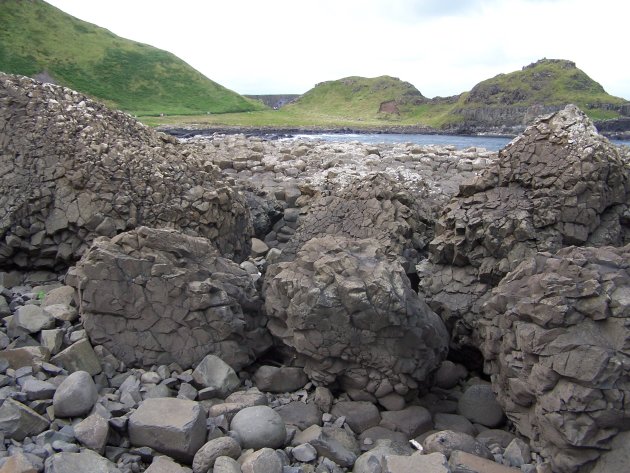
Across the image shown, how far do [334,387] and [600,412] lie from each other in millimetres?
2847

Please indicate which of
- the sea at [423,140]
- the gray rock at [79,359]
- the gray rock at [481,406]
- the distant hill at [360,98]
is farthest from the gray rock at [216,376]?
the distant hill at [360,98]

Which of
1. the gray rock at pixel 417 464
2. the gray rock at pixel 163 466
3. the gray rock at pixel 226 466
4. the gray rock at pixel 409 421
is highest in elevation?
the gray rock at pixel 417 464

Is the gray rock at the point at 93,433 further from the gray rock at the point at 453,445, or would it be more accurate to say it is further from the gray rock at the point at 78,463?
the gray rock at the point at 453,445

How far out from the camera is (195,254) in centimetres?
738

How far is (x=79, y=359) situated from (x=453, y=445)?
391cm

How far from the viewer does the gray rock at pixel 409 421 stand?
631cm

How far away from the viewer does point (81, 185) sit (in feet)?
29.6

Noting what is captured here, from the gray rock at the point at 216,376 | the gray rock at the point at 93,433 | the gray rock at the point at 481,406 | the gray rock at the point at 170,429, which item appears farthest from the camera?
the gray rock at the point at 481,406

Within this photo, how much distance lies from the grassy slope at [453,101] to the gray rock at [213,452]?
51232 millimetres

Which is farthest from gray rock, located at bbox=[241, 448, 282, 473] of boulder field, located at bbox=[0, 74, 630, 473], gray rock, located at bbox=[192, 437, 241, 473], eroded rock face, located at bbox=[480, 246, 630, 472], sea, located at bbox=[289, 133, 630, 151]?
sea, located at bbox=[289, 133, 630, 151]

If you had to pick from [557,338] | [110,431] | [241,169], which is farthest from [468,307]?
[241,169]

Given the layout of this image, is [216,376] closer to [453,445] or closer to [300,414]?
[300,414]

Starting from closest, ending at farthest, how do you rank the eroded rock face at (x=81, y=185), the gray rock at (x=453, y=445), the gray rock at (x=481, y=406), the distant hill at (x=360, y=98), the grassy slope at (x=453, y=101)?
the gray rock at (x=453, y=445)
the gray rock at (x=481, y=406)
the eroded rock face at (x=81, y=185)
the grassy slope at (x=453, y=101)
the distant hill at (x=360, y=98)

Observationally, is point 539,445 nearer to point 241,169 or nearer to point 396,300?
point 396,300
